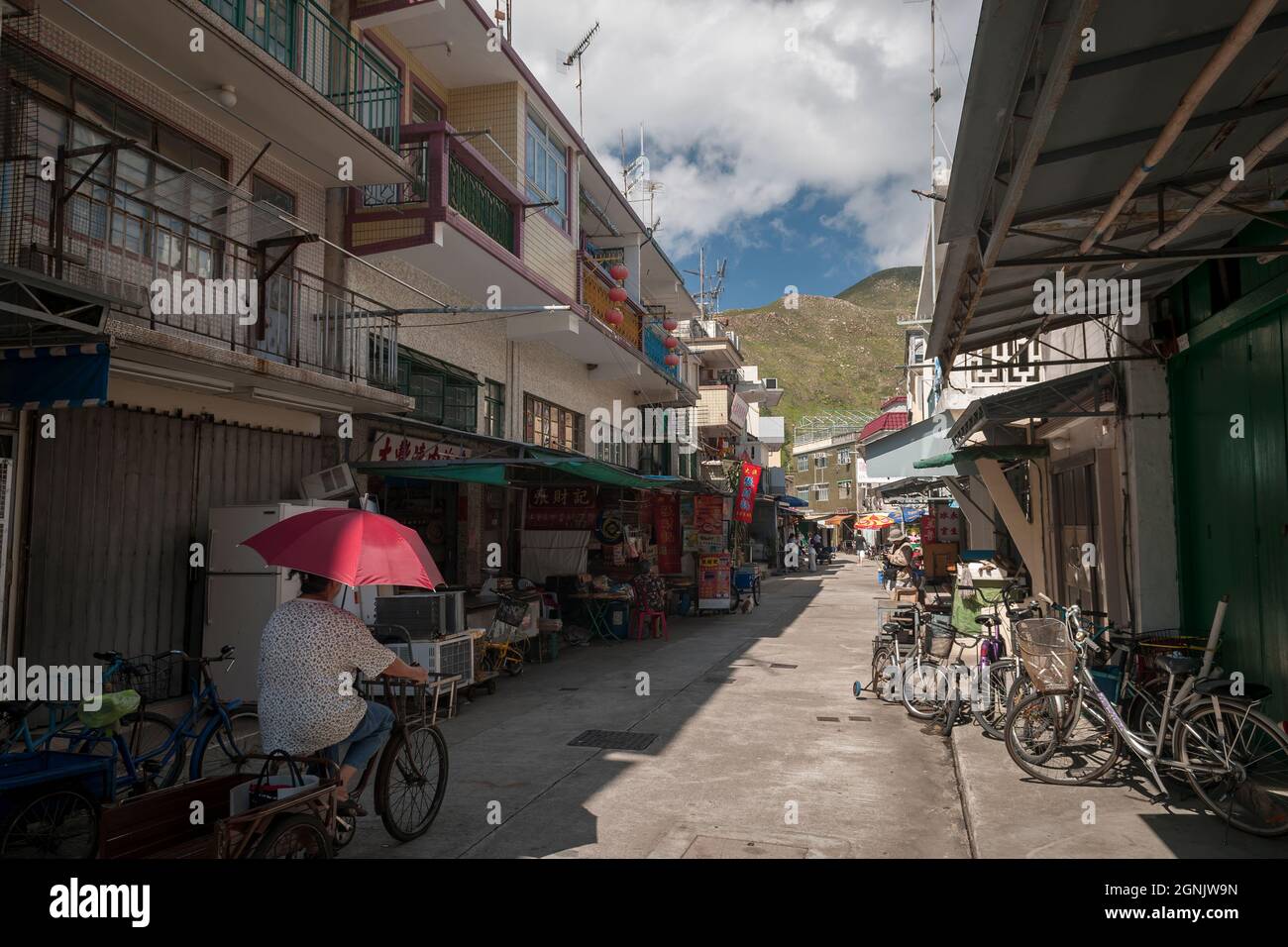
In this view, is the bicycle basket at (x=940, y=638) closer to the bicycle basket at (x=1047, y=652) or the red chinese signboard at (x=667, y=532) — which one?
the bicycle basket at (x=1047, y=652)

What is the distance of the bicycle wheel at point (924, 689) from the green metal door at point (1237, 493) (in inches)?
96.6

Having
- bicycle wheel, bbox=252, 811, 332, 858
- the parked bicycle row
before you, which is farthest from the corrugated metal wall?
the parked bicycle row

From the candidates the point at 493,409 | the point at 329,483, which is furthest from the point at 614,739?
the point at 493,409

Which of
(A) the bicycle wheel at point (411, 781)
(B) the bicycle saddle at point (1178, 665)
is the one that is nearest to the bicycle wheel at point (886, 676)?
(B) the bicycle saddle at point (1178, 665)

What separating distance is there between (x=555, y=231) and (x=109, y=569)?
997cm

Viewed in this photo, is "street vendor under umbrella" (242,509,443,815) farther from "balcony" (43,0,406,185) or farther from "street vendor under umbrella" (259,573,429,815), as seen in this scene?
"balcony" (43,0,406,185)

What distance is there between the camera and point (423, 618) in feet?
32.3

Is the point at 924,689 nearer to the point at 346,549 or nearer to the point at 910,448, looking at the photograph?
the point at 346,549

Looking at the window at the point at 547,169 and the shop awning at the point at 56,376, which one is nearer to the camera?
the shop awning at the point at 56,376

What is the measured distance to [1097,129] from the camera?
4789mm

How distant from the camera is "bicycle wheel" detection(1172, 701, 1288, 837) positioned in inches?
206

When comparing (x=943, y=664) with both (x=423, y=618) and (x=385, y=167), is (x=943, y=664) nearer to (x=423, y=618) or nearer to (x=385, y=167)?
(x=423, y=618)

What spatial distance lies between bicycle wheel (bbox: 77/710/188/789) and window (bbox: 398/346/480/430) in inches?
253

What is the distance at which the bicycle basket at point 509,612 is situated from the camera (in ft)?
38.9
